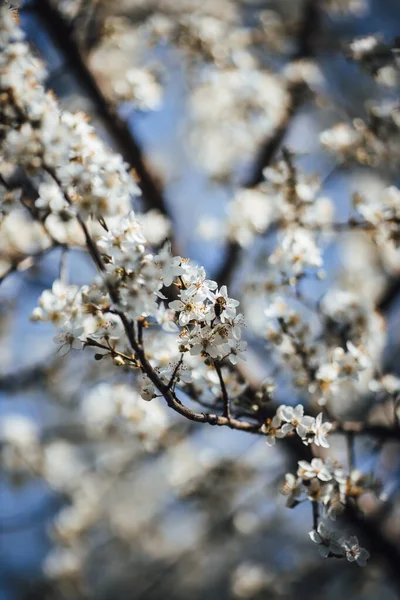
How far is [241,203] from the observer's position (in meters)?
2.91

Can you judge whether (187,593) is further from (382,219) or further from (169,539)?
(382,219)

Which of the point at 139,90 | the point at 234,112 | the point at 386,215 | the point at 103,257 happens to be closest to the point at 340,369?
the point at 386,215

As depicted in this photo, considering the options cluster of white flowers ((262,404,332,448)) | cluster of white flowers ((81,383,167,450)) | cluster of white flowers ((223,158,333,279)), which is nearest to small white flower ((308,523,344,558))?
cluster of white flowers ((262,404,332,448))

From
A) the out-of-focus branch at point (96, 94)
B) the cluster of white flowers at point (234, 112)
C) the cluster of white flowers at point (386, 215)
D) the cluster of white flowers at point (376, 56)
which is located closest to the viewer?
the cluster of white flowers at point (386, 215)

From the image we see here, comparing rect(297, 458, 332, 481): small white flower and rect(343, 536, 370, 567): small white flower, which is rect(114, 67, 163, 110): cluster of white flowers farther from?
rect(343, 536, 370, 567): small white flower

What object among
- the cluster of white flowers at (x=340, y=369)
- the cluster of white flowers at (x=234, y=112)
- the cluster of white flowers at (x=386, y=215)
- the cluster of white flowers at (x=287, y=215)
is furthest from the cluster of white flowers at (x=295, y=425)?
the cluster of white flowers at (x=234, y=112)

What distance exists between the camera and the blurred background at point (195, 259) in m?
3.02

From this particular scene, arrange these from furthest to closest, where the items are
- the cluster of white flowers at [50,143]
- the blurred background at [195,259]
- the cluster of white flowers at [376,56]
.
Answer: the blurred background at [195,259]
the cluster of white flowers at [376,56]
the cluster of white flowers at [50,143]

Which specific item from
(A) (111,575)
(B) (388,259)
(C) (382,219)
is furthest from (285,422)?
(A) (111,575)

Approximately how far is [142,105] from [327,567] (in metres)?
3.65

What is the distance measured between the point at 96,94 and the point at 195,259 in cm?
128

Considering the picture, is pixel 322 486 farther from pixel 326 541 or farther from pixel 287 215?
pixel 287 215

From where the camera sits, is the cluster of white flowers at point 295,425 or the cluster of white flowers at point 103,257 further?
the cluster of white flowers at point 295,425

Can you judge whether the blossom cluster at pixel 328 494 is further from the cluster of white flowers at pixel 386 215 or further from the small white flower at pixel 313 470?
the cluster of white flowers at pixel 386 215
